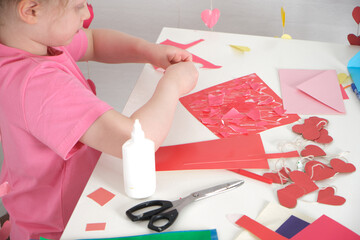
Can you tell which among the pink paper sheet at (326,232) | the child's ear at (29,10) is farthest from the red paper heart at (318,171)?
the child's ear at (29,10)

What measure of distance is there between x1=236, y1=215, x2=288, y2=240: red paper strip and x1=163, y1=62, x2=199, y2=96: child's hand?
0.39 meters

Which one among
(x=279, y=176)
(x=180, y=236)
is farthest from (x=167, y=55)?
(x=180, y=236)

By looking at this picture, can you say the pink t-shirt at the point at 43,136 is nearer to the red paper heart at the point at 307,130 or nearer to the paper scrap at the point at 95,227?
the paper scrap at the point at 95,227

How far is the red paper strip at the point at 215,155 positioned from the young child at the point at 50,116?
0.14ft

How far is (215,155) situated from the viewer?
940 mm

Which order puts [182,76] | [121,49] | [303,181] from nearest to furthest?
1. [303,181]
2. [182,76]
3. [121,49]

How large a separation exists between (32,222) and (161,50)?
55cm

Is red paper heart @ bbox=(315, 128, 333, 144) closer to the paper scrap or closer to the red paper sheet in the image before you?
the red paper sheet

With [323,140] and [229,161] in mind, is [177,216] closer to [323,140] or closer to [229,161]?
[229,161]

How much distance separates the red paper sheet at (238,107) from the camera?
1.04m

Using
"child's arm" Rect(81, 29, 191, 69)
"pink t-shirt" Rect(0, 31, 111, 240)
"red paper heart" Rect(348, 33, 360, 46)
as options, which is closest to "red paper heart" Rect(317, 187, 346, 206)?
"pink t-shirt" Rect(0, 31, 111, 240)

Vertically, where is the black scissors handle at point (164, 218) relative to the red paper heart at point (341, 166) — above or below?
below

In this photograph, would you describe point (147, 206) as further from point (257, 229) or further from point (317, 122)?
point (317, 122)

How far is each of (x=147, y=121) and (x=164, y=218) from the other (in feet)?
0.76
